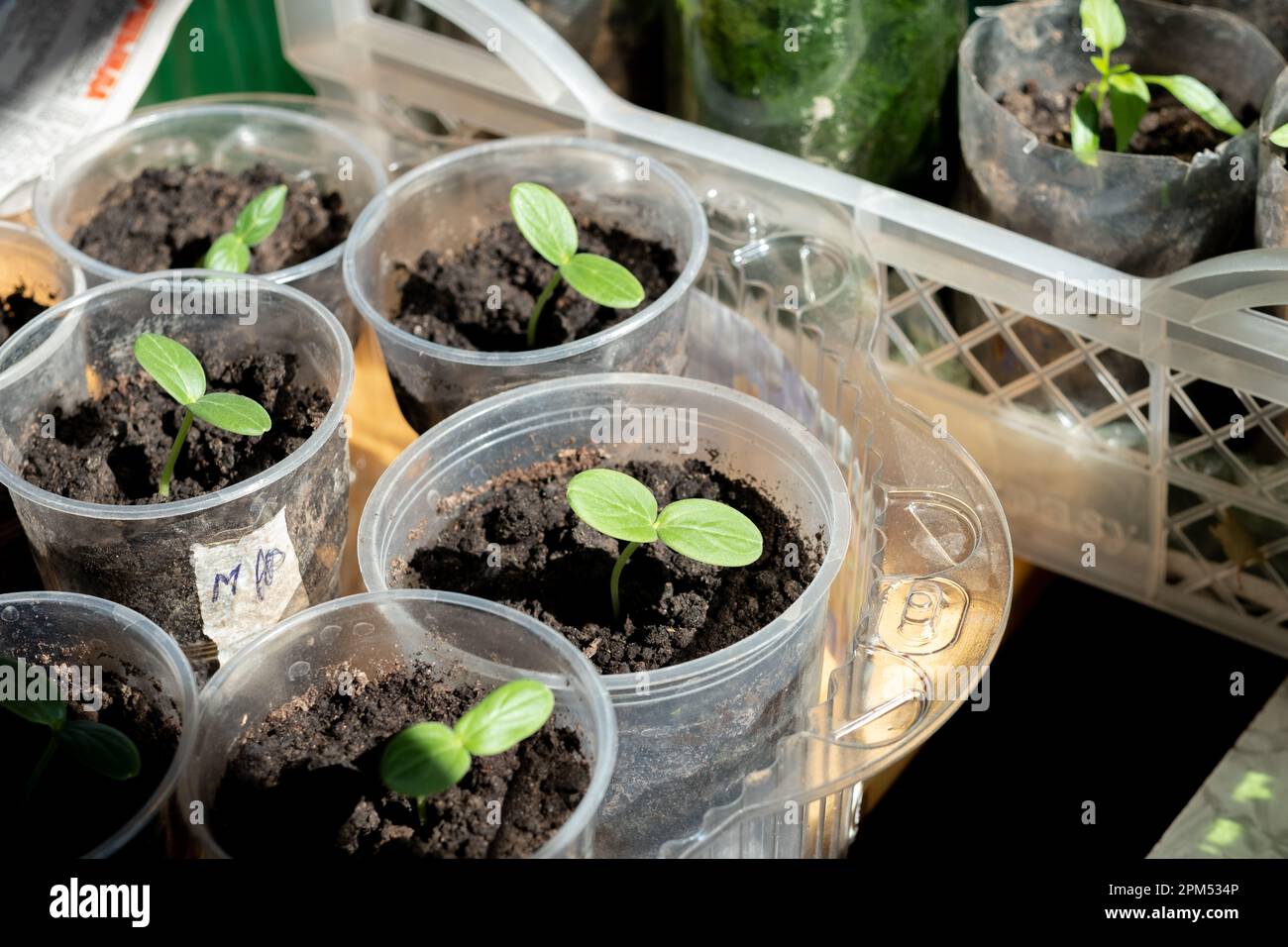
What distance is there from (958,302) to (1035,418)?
110 mm

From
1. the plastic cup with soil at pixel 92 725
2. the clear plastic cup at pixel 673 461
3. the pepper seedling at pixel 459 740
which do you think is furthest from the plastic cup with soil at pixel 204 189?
the pepper seedling at pixel 459 740

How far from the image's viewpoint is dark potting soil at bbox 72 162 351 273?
3.34 feet

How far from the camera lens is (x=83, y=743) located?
0.62 m

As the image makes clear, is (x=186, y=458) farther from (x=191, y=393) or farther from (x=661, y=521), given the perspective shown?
(x=661, y=521)

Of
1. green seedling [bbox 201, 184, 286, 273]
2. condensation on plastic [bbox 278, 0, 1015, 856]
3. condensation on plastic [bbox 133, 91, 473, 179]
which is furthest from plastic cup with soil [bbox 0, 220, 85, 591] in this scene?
condensation on plastic [bbox 278, 0, 1015, 856]

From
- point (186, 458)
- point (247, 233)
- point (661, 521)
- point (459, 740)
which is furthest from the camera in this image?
point (247, 233)

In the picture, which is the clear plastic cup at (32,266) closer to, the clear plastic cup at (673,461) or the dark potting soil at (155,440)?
the dark potting soil at (155,440)

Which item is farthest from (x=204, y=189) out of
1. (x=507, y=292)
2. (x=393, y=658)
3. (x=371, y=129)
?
(x=393, y=658)

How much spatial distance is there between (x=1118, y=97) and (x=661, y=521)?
518 millimetres

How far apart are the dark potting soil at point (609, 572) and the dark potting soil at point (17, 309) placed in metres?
0.38

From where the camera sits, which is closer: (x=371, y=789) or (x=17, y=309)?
(x=371, y=789)

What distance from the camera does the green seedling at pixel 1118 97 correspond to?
0.93 metres

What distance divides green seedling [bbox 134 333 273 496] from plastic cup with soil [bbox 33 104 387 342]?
0.20 m
